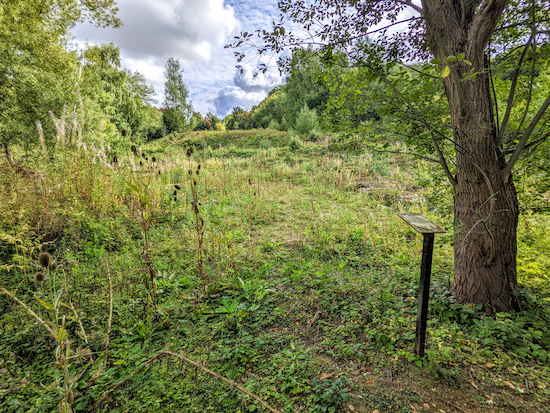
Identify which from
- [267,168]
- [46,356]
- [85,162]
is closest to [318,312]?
[46,356]

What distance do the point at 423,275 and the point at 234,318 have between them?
5.78 feet

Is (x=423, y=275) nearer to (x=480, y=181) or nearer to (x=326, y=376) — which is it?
(x=326, y=376)

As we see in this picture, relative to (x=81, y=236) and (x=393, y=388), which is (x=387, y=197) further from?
(x=81, y=236)

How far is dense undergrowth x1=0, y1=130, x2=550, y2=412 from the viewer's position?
5.38 ft

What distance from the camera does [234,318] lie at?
2436mm

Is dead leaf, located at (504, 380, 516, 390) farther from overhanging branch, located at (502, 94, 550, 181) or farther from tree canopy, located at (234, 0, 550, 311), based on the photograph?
overhanging branch, located at (502, 94, 550, 181)

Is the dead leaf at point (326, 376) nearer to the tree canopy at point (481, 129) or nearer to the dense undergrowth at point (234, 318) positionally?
the dense undergrowth at point (234, 318)

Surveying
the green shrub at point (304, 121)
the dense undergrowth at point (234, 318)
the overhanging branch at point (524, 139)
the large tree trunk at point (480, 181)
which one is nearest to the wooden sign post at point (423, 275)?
the dense undergrowth at point (234, 318)

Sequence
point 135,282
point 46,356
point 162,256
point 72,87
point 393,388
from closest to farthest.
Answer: point 393,388 < point 46,356 < point 135,282 < point 162,256 < point 72,87

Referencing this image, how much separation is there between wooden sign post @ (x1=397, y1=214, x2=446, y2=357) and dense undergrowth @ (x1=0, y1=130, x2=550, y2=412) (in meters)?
0.13

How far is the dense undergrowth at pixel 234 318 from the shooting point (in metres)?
1.64

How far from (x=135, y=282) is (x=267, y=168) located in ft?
29.2

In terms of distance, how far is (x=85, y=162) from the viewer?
4184mm

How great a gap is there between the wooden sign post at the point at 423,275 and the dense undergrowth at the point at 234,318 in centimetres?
13
